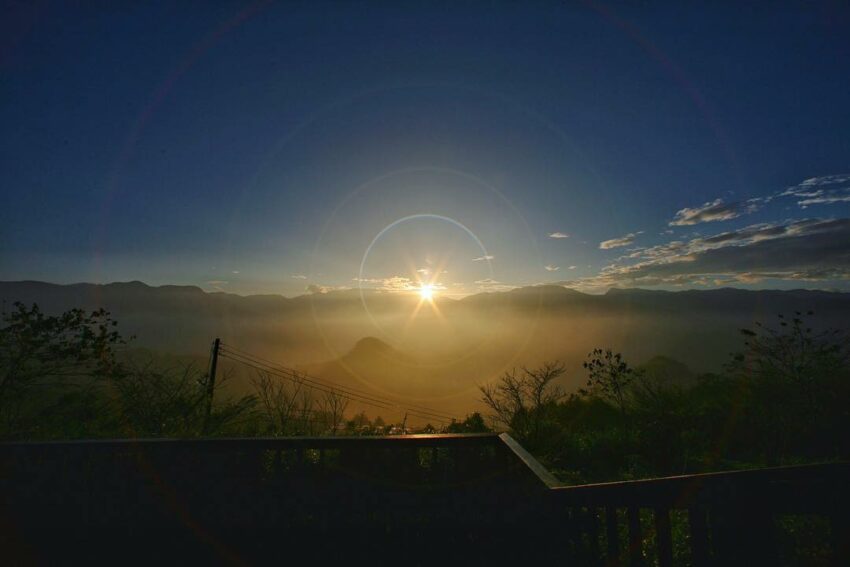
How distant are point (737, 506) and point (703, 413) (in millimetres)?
11561

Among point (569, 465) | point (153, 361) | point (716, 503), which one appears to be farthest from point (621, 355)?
point (153, 361)

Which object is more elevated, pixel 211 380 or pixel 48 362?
pixel 48 362

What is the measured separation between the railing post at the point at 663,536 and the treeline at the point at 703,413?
607 centimetres

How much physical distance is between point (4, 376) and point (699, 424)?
1696 centimetres

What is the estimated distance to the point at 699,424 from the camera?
35.1 ft

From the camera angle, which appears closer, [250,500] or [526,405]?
[250,500]

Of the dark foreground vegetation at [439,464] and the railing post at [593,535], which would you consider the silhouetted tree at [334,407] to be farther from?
the railing post at [593,535]

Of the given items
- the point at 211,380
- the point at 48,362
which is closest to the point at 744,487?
the point at 211,380

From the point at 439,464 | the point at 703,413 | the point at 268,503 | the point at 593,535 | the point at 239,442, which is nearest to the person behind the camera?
the point at 593,535

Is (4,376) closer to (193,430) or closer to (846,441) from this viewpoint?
(193,430)

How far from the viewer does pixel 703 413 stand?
10.9 m

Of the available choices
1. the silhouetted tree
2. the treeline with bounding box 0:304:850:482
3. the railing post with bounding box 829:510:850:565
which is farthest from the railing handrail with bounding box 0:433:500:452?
the silhouetted tree

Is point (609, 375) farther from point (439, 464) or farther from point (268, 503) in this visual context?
point (268, 503)

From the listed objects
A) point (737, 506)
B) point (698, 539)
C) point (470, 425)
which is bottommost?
point (470, 425)
